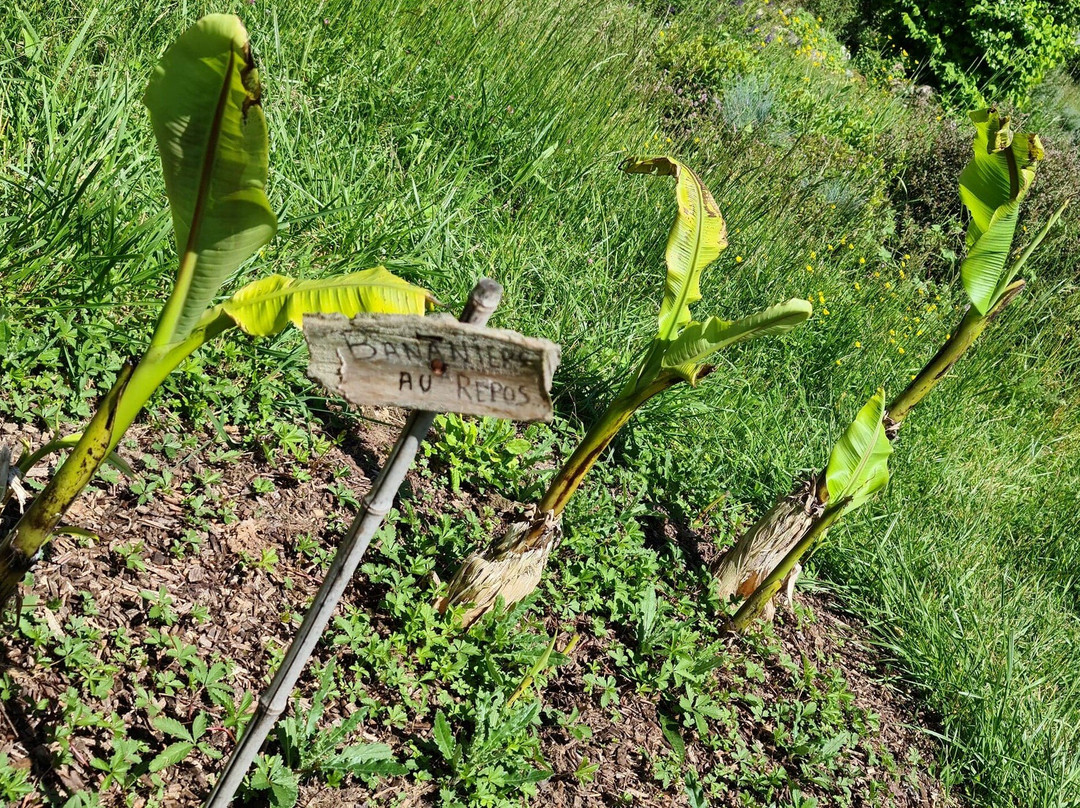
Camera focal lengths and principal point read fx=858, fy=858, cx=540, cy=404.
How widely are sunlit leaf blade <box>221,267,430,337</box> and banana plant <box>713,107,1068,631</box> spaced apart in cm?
179

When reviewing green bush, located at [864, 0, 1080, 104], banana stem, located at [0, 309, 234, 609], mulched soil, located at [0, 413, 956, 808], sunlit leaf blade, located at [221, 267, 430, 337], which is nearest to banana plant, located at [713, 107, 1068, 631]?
mulched soil, located at [0, 413, 956, 808]

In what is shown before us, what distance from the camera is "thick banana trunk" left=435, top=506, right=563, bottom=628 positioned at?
245 cm

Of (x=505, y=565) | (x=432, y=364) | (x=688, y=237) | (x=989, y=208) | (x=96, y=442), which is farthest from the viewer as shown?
(x=989, y=208)

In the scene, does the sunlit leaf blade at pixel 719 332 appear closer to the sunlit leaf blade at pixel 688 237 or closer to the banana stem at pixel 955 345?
the sunlit leaf blade at pixel 688 237

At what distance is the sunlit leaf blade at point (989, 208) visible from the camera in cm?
275

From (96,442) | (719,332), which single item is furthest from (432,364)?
(719,332)

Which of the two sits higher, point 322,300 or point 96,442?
point 322,300

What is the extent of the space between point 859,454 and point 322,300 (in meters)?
2.00

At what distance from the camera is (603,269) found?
13.6 ft

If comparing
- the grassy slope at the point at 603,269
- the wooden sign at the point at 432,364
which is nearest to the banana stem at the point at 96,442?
the wooden sign at the point at 432,364

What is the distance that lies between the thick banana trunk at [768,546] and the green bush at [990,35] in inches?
472

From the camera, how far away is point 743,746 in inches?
108

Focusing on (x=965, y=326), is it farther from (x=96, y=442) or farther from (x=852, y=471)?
(x=96, y=442)

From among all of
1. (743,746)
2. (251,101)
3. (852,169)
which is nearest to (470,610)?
(743,746)
